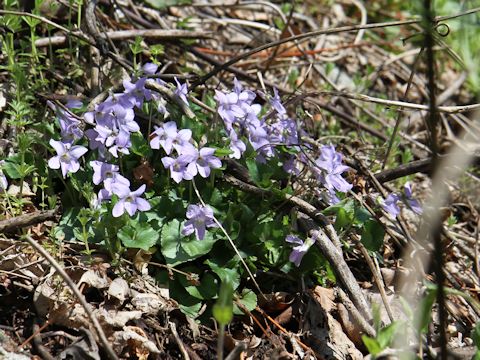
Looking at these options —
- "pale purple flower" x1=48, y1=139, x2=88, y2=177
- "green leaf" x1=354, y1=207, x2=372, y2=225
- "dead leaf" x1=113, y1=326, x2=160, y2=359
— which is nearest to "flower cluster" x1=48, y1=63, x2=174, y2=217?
"pale purple flower" x1=48, y1=139, x2=88, y2=177

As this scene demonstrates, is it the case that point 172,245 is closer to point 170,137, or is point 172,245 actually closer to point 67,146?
point 170,137

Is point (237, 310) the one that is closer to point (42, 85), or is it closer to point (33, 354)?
point (33, 354)

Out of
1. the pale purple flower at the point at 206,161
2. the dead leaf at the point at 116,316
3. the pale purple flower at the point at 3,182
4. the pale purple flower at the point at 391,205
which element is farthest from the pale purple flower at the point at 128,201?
the pale purple flower at the point at 391,205

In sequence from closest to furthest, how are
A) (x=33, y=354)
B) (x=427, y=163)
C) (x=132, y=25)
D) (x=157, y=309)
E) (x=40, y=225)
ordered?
(x=33, y=354)
(x=157, y=309)
(x=40, y=225)
(x=427, y=163)
(x=132, y=25)

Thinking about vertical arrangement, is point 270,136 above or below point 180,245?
above

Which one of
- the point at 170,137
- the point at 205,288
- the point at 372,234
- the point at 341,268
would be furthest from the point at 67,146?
the point at 372,234

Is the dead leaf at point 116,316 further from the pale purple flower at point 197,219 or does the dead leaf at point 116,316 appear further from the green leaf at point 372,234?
the green leaf at point 372,234

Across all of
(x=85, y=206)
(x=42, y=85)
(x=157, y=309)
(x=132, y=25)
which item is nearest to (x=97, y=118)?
(x=85, y=206)
